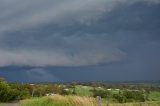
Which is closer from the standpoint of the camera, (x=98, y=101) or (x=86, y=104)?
(x=98, y=101)

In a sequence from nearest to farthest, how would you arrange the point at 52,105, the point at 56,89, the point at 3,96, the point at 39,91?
the point at 52,105, the point at 3,96, the point at 39,91, the point at 56,89

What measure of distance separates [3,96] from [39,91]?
Answer: 20.6m

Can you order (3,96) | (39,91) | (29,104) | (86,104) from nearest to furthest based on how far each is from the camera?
(86,104) → (29,104) → (3,96) → (39,91)

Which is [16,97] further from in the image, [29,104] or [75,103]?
[75,103]

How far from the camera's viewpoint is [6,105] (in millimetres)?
49062

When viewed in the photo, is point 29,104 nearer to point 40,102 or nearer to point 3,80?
point 40,102

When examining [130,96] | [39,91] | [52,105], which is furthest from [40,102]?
[130,96]

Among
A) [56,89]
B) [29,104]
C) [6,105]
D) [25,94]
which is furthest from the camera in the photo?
[56,89]

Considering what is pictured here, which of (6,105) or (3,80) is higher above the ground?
(3,80)

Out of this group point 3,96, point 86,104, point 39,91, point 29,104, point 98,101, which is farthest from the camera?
point 39,91

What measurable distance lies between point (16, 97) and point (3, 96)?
106 inches

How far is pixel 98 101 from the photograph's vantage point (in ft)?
96.7

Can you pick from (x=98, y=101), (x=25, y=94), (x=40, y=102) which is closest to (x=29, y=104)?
(x=40, y=102)

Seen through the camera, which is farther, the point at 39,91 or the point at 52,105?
the point at 39,91
